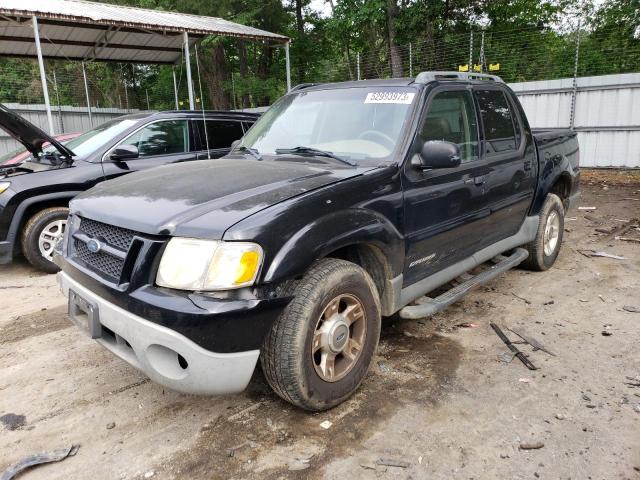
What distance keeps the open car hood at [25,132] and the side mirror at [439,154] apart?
Answer: 13.3ft

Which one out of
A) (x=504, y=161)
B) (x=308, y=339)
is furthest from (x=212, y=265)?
(x=504, y=161)

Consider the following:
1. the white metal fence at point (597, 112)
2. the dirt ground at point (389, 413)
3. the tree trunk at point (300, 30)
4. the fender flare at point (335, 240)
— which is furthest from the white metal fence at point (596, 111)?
the tree trunk at point (300, 30)

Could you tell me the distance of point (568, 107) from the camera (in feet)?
39.4

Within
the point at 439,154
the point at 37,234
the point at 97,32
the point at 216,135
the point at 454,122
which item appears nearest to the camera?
the point at 439,154

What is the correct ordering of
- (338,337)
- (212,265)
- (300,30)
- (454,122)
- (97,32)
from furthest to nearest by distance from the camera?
1. (300,30)
2. (97,32)
3. (454,122)
4. (338,337)
5. (212,265)

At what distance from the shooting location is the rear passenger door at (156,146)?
5902mm

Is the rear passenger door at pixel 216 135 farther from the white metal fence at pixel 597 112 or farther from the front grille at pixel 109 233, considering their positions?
the white metal fence at pixel 597 112

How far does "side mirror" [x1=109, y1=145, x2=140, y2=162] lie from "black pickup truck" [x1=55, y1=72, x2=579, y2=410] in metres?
2.19

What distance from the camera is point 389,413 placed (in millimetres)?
2818

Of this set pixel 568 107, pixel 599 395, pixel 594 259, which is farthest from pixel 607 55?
pixel 599 395

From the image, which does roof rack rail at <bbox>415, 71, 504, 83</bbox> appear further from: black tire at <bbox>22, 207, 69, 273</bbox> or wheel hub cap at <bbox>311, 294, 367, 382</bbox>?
black tire at <bbox>22, 207, 69, 273</bbox>

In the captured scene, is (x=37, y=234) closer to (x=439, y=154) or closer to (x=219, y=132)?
(x=219, y=132)

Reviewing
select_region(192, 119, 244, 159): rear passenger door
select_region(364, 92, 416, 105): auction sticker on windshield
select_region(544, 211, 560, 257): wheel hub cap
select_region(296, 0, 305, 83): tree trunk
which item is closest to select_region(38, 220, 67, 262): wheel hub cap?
select_region(192, 119, 244, 159): rear passenger door

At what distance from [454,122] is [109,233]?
2591mm
